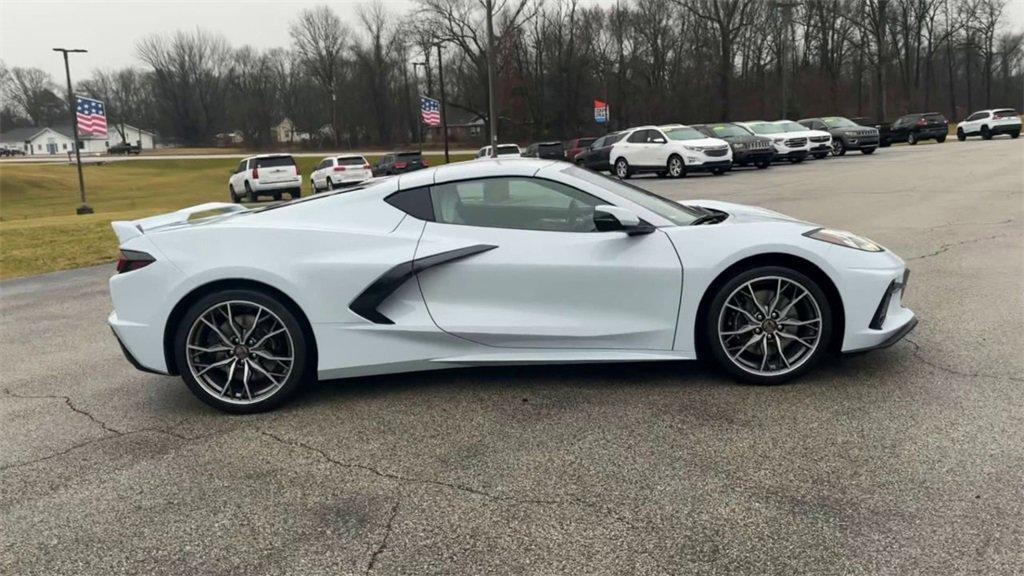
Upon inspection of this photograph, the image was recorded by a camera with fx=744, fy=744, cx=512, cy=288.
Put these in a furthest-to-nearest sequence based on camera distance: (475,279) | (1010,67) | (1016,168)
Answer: (1010,67) < (1016,168) < (475,279)

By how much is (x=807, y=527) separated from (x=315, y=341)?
9.10 ft

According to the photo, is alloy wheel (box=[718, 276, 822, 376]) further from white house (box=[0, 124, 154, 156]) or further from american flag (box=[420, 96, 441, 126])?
white house (box=[0, 124, 154, 156])

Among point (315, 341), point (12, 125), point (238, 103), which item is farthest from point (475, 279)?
point (12, 125)

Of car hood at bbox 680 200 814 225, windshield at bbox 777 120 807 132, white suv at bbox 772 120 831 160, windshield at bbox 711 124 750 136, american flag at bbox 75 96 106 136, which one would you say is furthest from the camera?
windshield at bbox 777 120 807 132

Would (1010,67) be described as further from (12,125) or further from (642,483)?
(12,125)

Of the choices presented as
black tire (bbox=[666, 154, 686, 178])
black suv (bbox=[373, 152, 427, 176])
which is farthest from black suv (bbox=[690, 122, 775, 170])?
black suv (bbox=[373, 152, 427, 176])

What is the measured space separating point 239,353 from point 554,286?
1.86m

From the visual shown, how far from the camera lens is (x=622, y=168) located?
25766 millimetres

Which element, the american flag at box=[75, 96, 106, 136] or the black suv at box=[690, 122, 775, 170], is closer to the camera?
the black suv at box=[690, 122, 775, 170]

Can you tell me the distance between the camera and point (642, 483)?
3221mm

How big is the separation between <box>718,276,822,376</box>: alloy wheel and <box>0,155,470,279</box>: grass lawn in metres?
11.0

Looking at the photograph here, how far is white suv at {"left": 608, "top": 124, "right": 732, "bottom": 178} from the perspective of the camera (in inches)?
918

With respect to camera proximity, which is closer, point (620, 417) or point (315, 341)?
point (620, 417)

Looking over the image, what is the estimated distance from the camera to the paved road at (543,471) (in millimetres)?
2734
